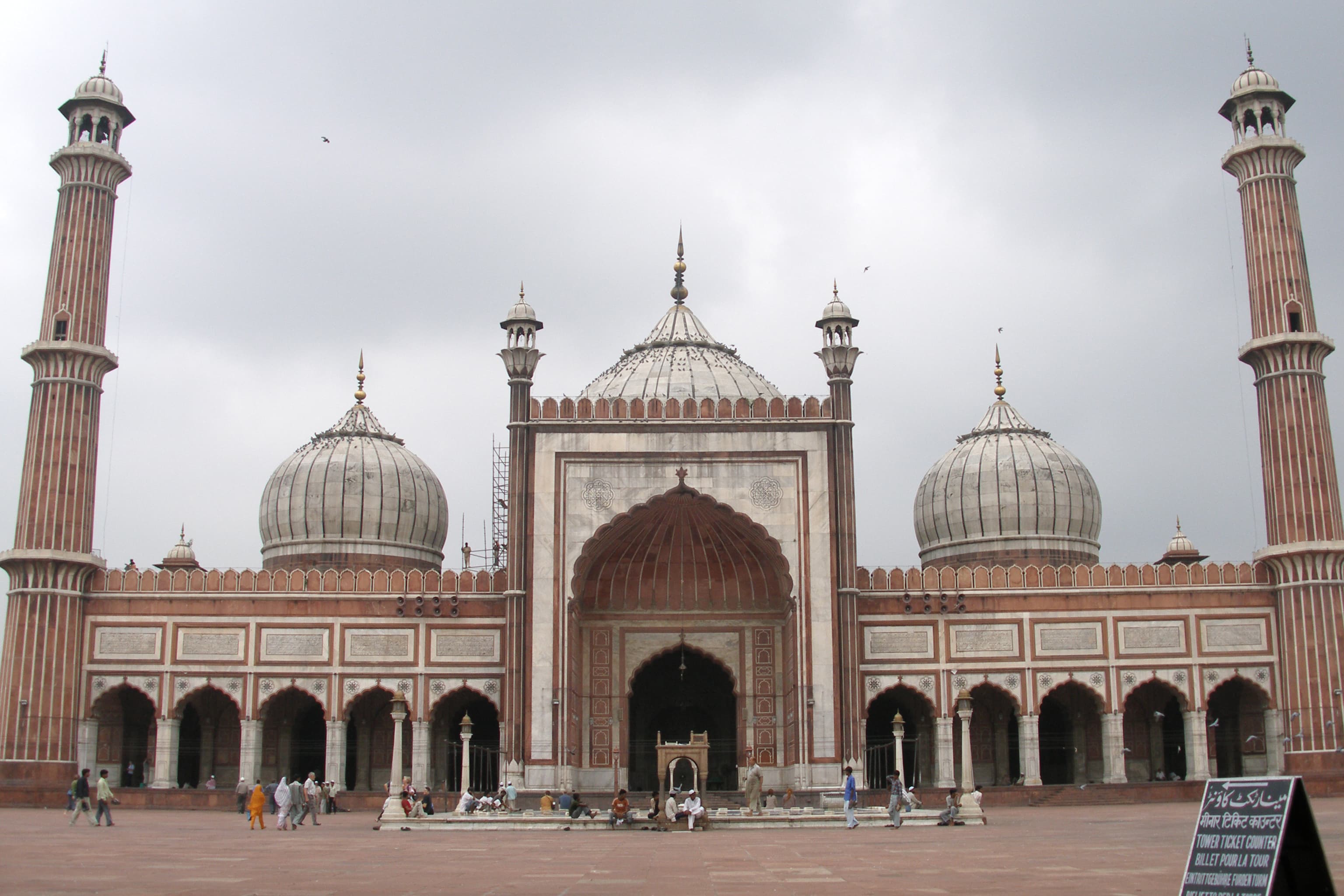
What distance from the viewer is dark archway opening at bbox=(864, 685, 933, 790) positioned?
26531mm

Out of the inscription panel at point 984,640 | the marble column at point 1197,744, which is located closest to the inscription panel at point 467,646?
the inscription panel at point 984,640

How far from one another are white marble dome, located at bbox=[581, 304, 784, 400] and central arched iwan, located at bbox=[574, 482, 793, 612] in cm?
279

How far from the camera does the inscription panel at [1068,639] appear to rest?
25.9m

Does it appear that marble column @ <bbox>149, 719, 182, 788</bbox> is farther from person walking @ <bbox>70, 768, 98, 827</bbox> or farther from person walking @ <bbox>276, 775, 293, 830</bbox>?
person walking @ <bbox>276, 775, 293, 830</bbox>

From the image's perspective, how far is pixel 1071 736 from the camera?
27328 mm

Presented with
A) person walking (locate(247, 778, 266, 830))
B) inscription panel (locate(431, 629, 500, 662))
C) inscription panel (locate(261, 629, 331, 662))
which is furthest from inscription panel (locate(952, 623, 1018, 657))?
person walking (locate(247, 778, 266, 830))

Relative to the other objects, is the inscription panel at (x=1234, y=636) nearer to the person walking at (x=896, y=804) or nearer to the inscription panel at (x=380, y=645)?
the person walking at (x=896, y=804)

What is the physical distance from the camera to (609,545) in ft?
84.4

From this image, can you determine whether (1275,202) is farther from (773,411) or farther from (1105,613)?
(773,411)

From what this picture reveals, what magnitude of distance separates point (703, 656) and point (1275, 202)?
1454cm

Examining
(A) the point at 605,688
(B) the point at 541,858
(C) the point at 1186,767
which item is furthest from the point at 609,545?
(B) the point at 541,858

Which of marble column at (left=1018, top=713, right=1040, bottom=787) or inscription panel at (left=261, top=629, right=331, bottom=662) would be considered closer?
marble column at (left=1018, top=713, right=1040, bottom=787)

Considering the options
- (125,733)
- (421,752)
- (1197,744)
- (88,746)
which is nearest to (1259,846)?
(1197,744)

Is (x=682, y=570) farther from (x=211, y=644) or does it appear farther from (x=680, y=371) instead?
(x=211, y=644)
